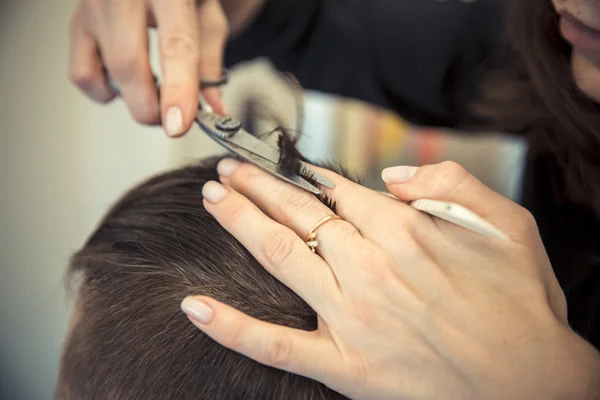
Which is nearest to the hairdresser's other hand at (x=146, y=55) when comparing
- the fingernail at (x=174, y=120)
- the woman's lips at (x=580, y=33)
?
the fingernail at (x=174, y=120)

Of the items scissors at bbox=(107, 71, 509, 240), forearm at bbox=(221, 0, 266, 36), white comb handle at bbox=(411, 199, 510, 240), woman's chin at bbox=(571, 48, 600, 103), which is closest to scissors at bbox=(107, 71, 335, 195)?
scissors at bbox=(107, 71, 509, 240)

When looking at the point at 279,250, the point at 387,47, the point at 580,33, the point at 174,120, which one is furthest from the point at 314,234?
the point at 387,47

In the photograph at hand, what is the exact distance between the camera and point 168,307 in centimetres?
46

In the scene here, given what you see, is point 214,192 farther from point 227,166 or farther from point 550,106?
point 550,106

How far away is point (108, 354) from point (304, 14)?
0.67 meters

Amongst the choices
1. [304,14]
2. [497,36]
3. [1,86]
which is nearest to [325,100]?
[304,14]

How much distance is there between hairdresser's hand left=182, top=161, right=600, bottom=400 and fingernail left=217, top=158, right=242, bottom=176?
0.44ft

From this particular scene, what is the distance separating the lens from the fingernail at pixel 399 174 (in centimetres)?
43

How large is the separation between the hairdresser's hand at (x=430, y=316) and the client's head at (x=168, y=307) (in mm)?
39

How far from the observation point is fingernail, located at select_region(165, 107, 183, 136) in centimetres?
55

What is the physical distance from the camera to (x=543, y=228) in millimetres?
681

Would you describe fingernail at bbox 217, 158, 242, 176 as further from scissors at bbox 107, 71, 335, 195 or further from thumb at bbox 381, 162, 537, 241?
thumb at bbox 381, 162, 537, 241

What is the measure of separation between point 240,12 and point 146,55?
0.91 feet

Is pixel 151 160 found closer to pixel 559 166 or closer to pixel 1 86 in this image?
pixel 1 86
